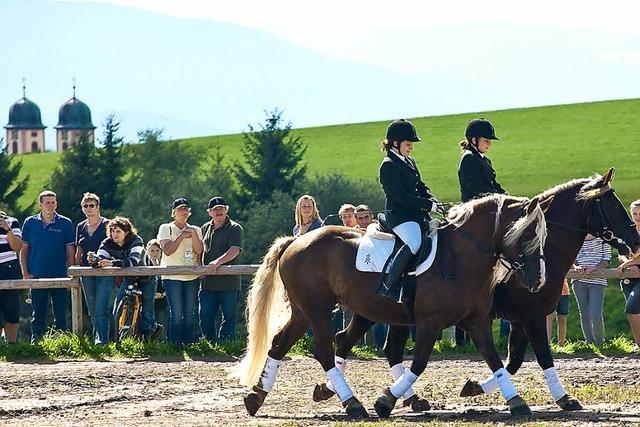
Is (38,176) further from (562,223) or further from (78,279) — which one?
(562,223)

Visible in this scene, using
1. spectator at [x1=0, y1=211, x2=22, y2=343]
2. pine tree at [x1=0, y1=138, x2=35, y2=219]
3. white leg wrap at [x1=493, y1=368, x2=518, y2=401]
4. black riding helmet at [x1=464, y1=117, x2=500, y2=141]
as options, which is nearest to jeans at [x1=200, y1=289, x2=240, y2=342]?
spectator at [x1=0, y1=211, x2=22, y2=343]

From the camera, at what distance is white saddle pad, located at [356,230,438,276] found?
11.2m

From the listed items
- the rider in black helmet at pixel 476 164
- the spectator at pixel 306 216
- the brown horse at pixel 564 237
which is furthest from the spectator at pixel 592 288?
the brown horse at pixel 564 237

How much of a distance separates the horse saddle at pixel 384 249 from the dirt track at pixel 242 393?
4.10 feet

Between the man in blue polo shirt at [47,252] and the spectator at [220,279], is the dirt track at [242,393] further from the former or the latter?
the man in blue polo shirt at [47,252]

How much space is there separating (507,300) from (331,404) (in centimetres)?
184

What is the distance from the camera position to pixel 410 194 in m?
11.1

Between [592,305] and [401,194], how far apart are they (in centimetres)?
672

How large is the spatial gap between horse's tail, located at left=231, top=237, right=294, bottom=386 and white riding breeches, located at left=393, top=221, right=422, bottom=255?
1240 mm

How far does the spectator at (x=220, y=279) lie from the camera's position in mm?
16969

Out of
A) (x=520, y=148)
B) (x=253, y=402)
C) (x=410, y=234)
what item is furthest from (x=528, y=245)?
(x=520, y=148)

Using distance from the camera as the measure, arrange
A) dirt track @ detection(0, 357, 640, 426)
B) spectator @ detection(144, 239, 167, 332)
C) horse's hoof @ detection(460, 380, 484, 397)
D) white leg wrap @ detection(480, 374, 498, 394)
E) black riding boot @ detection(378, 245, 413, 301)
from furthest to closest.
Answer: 1. spectator @ detection(144, 239, 167, 332)
2. horse's hoof @ detection(460, 380, 484, 397)
3. white leg wrap @ detection(480, 374, 498, 394)
4. black riding boot @ detection(378, 245, 413, 301)
5. dirt track @ detection(0, 357, 640, 426)

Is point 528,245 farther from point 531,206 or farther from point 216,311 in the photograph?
point 216,311

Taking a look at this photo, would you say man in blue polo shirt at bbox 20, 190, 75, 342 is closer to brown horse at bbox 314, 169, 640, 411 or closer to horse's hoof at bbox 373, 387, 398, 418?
brown horse at bbox 314, 169, 640, 411
